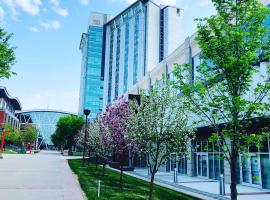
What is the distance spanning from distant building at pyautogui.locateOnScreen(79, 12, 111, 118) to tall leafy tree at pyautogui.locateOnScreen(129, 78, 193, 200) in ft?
402

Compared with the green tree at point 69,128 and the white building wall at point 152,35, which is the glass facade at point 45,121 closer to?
the white building wall at point 152,35

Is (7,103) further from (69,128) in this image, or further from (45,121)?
(45,121)

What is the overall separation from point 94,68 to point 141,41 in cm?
3862

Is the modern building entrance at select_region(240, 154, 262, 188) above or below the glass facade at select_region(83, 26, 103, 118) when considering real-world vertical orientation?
below

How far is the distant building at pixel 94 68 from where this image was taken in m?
136

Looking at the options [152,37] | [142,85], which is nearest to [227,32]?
[142,85]

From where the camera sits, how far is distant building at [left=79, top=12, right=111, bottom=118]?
136125 mm

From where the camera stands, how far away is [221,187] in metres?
16.6

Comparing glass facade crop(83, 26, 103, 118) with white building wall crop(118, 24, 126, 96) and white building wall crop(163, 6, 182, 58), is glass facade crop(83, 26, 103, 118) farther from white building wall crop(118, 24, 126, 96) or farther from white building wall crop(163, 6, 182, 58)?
white building wall crop(163, 6, 182, 58)

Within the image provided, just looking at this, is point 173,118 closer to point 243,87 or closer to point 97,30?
point 243,87

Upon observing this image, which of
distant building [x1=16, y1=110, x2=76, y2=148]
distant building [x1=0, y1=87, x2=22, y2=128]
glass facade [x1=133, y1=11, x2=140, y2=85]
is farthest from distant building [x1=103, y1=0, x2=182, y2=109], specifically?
distant building [x1=16, y1=110, x2=76, y2=148]

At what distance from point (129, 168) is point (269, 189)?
17.1 meters

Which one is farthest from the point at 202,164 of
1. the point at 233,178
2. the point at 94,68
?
the point at 94,68

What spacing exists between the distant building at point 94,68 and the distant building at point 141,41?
517 inches
